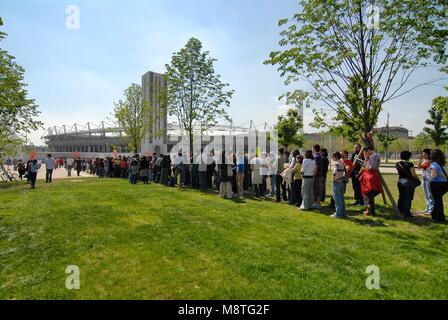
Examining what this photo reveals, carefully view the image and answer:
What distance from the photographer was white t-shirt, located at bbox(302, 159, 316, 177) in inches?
386

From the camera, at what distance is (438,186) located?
8.45 m

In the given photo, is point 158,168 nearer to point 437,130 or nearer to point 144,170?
point 144,170

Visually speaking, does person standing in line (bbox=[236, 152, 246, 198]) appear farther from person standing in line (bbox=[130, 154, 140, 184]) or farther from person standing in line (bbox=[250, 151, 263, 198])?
person standing in line (bbox=[130, 154, 140, 184])

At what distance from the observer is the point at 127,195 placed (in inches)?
502

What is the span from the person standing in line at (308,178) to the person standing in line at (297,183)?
0.61 m

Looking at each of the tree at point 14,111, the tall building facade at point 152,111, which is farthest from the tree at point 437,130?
the tree at point 14,111

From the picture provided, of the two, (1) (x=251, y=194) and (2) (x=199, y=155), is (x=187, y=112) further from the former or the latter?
(1) (x=251, y=194)

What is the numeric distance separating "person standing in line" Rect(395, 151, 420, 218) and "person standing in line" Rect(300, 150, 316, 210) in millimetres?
2536

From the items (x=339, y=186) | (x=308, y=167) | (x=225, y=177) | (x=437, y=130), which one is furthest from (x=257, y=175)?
(x=437, y=130)

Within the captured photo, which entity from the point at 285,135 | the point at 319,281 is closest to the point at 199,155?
the point at 319,281

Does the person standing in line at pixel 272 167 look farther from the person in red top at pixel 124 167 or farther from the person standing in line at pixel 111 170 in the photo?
the person standing in line at pixel 111 170

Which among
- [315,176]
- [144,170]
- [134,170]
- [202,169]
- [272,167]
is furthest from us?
[144,170]

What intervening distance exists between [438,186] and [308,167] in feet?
11.8
